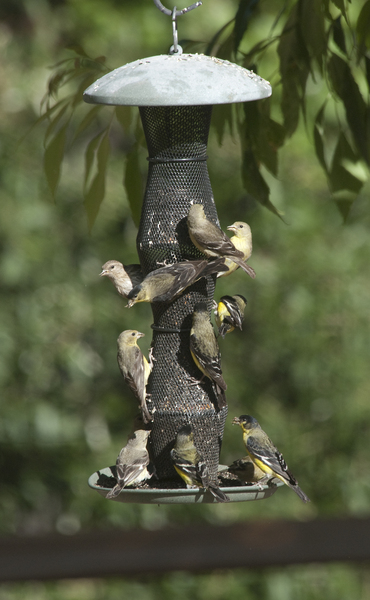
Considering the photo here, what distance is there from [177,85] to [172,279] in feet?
2.56

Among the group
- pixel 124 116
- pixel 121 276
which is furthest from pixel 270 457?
pixel 124 116

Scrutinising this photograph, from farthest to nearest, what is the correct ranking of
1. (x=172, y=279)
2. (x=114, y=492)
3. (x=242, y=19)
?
1. (x=242, y=19)
2. (x=172, y=279)
3. (x=114, y=492)

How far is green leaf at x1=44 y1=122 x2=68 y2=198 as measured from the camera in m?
3.61

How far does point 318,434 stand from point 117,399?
1.96 m

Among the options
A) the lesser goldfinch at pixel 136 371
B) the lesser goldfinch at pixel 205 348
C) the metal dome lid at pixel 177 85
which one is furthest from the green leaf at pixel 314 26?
the lesser goldfinch at pixel 136 371

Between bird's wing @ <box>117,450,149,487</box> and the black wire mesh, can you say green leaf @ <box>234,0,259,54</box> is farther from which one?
bird's wing @ <box>117,450,149,487</box>

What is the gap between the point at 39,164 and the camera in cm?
705

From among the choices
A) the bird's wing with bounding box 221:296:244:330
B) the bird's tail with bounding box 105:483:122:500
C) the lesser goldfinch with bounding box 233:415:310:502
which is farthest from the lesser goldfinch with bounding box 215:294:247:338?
the bird's tail with bounding box 105:483:122:500

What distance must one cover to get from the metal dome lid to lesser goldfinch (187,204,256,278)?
540 mm

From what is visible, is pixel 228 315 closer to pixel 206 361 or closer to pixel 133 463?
pixel 206 361

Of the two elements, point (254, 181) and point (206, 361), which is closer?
point (206, 361)

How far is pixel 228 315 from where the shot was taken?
366 centimetres

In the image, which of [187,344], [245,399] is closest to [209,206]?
[187,344]

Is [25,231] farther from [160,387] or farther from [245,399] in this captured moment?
[160,387]
